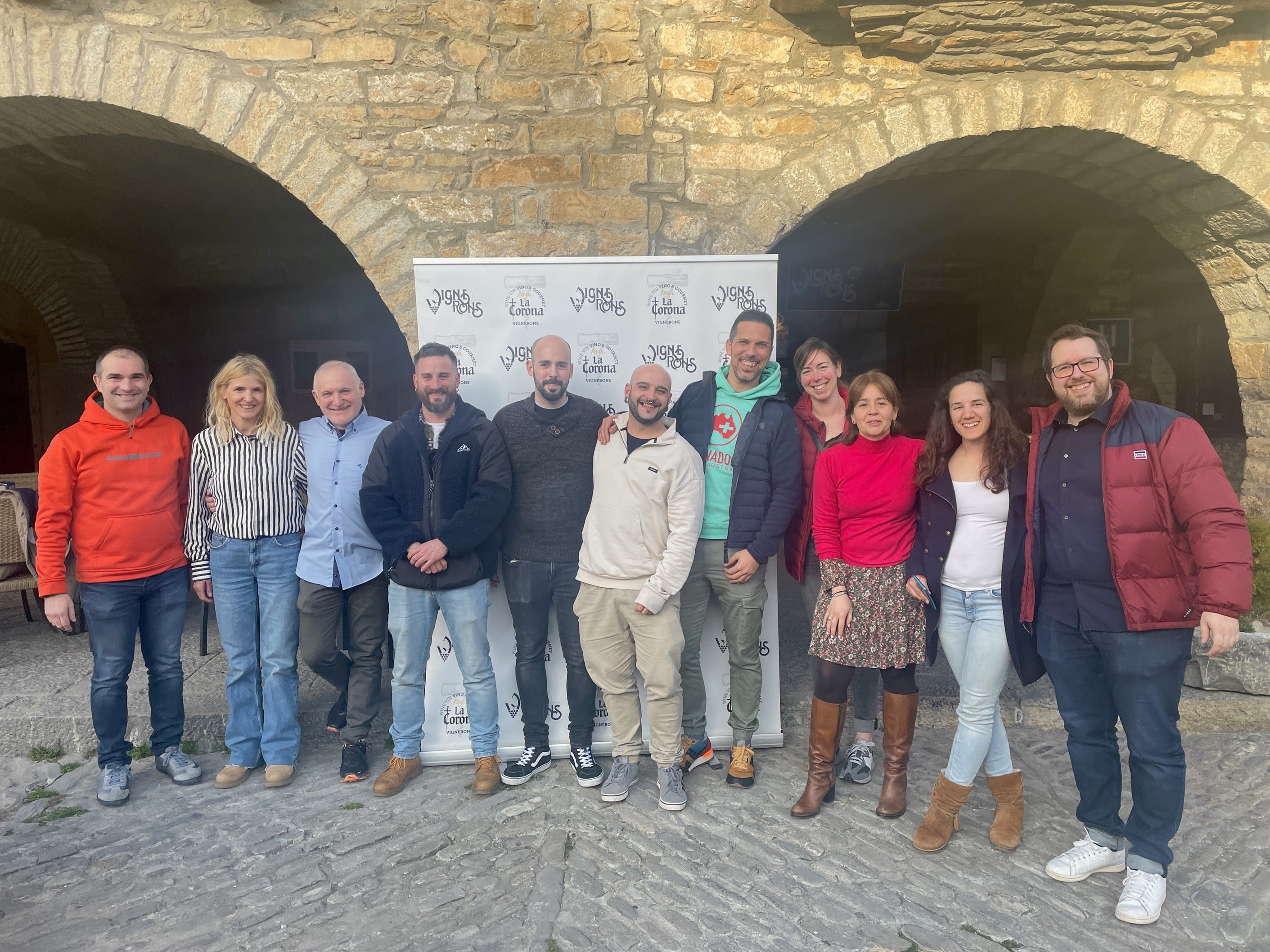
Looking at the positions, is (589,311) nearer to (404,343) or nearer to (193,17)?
(193,17)

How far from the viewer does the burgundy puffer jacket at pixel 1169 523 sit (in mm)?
2385

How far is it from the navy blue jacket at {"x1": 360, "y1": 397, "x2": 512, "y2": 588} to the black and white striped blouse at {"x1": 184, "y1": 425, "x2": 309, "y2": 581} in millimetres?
435

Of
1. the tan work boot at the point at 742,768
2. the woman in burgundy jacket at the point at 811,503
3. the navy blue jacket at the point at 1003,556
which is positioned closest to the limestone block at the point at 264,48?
the woman in burgundy jacket at the point at 811,503

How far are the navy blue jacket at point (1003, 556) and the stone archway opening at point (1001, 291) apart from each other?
414cm

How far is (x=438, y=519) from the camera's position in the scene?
3.28 metres

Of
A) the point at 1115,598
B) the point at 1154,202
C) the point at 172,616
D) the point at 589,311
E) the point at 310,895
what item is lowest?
the point at 310,895

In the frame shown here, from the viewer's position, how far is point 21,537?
494 cm

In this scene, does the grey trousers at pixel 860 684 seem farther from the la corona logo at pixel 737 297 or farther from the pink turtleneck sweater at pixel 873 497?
the la corona logo at pixel 737 297

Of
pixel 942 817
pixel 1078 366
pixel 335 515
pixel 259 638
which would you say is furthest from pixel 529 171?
pixel 942 817

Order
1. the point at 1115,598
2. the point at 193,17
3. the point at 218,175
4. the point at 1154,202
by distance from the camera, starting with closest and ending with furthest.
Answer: the point at 1115,598 < the point at 193,17 < the point at 1154,202 < the point at 218,175

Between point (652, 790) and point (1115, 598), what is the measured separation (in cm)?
196

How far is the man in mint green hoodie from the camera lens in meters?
3.29

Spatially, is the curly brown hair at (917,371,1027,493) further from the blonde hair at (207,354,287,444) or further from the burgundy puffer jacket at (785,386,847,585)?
the blonde hair at (207,354,287,444)

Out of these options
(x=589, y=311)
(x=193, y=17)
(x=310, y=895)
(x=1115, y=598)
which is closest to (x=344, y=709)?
(x=310, y=895)
